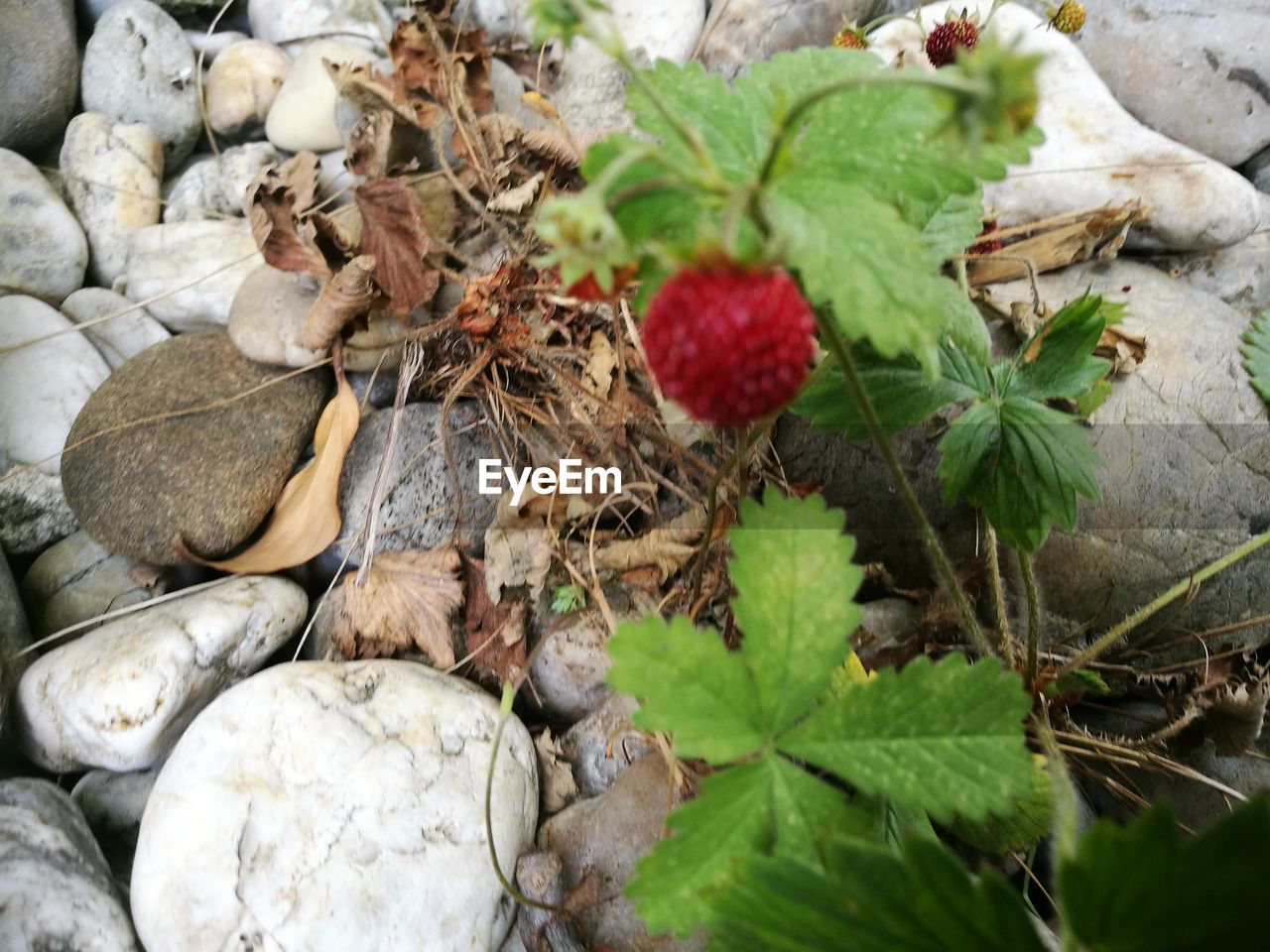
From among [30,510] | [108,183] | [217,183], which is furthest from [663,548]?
[108,183]

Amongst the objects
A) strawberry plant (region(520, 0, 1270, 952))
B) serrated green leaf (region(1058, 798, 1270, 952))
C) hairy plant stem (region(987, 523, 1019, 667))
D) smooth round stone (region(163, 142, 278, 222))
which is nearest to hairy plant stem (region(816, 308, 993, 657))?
strawberry plant (region(520, 0, 1270, 952))

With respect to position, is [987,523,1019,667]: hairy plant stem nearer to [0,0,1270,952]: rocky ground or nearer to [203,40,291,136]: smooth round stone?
[0,0,1270,952]: rocky ground

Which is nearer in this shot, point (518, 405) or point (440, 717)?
point (440, 717)

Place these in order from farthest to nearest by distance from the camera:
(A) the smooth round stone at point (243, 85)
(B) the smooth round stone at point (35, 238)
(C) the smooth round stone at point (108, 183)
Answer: (A) the smooth round stone at point (243, 85) → (C) the smooth round stone at point (108, 183) → (B) the smooth round stone at point (35, 238)

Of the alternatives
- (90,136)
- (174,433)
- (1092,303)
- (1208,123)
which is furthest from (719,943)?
(90,136)

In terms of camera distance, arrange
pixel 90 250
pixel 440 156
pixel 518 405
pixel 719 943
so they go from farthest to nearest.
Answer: pixel 90 250, pixel 440 156, pixel 518 405, pixel 719 943

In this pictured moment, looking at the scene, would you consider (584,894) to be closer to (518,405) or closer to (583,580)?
(583,580)

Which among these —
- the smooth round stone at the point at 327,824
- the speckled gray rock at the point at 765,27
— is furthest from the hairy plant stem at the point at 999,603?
the speckled gray rock at the point at 765,27

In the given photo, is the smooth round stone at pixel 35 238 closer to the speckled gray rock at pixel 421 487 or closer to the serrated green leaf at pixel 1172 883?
the speckled gray rock at pixel 421 487
